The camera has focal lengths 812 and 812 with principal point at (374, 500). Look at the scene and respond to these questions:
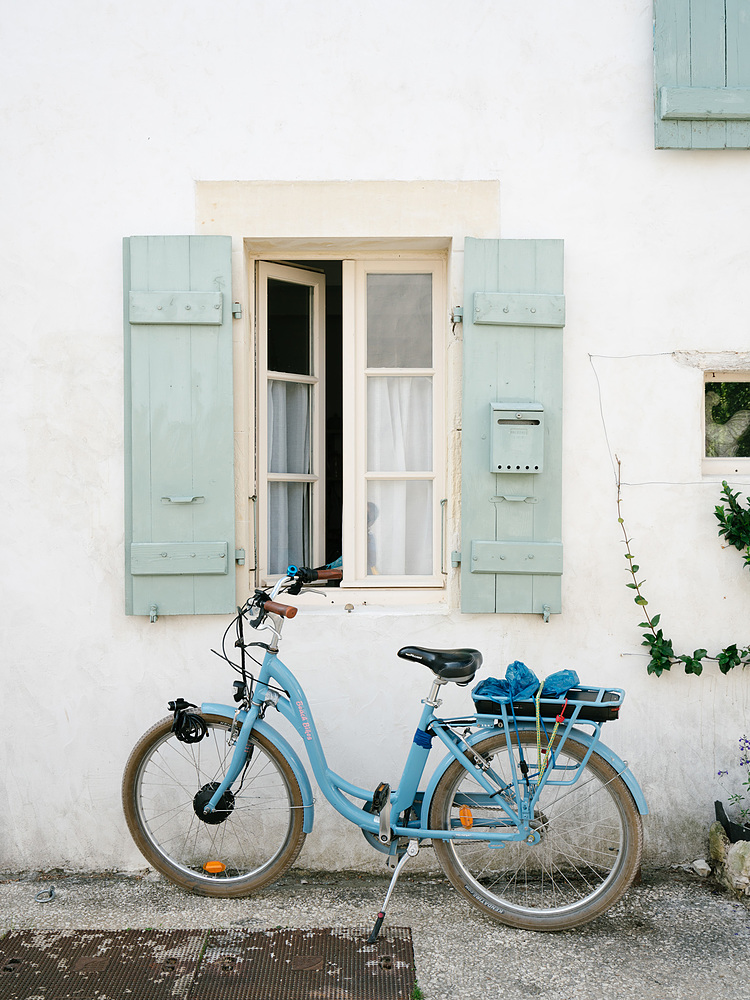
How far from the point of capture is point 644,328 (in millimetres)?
3465

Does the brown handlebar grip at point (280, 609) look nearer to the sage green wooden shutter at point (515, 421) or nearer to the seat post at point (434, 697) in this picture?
the seat post at point (434, 697)

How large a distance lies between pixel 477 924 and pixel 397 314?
2.53m

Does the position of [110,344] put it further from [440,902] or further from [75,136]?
[440,902]

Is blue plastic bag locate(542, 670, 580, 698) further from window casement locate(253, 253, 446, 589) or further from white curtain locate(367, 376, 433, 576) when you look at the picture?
white curtain locate(367, 376, 433, 576)

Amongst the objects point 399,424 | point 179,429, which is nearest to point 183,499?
point 179,429

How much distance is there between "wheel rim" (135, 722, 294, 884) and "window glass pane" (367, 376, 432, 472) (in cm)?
142

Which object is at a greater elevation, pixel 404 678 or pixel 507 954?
Result: pixel 404 678

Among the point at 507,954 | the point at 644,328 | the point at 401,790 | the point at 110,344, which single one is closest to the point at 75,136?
the point at 110,344

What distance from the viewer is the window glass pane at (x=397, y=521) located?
3709 millimetres

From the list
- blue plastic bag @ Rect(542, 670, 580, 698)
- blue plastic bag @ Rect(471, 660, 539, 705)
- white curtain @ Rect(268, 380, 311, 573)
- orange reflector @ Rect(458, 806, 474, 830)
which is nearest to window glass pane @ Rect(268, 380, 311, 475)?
white curtain @ Rect(268, 380, 311, 573)

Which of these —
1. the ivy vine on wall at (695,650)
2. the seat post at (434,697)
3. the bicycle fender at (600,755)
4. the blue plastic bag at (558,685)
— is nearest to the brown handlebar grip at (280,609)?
the seat post at (434,697)

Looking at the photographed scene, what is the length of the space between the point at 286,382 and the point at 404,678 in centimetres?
148

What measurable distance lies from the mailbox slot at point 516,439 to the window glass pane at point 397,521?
482mm

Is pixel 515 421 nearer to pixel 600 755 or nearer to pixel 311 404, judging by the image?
pixel 311 404
